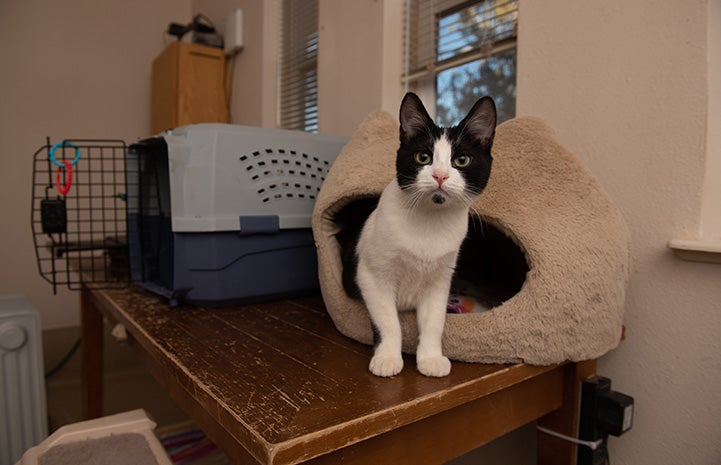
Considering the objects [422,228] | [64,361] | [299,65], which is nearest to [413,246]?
[422,228]

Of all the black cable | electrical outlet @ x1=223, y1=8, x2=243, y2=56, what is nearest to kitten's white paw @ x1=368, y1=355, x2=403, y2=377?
electrical outlet @ x1=223, y1=8, x2=243, y2=56

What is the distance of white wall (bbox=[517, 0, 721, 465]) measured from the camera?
755mm

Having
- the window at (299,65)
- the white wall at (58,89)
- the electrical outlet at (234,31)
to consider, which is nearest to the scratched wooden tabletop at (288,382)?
the window at (299,65)

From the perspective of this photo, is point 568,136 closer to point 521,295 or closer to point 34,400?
point 521,295

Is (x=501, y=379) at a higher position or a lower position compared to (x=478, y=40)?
lower

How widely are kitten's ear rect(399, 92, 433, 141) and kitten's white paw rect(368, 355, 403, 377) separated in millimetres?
312

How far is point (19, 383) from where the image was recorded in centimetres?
127

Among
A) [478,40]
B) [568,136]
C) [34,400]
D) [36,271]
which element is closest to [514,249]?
[568,136]

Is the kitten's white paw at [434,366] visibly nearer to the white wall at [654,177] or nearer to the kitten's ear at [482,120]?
the kitten's ear at [482,120]

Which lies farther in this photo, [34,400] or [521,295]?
[34,400]

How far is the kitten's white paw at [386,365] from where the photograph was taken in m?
0.62

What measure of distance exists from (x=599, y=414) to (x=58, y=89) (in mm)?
2943

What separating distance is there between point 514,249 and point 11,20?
285 cm

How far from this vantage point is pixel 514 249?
37.8 inches
